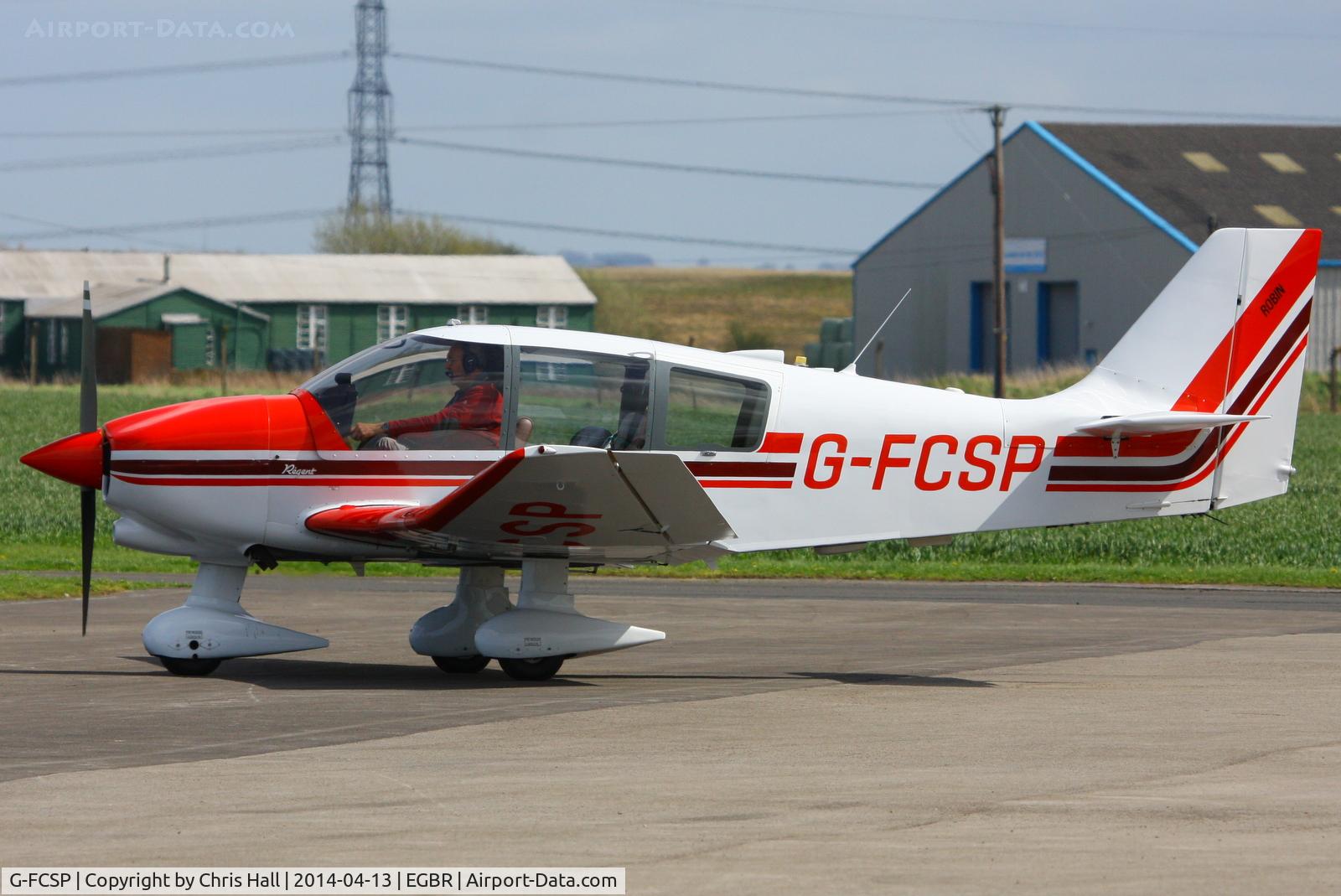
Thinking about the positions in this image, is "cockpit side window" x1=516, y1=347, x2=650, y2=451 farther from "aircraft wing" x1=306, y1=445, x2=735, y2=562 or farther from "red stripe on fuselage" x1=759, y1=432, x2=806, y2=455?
"red stripe on fuselage" x1=759, y1=432, x2=806, y2=455

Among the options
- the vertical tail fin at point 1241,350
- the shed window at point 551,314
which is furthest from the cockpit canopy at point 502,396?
the shed window at point 551,314

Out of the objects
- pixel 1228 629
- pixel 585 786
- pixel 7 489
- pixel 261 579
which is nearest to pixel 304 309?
pixel 7 489

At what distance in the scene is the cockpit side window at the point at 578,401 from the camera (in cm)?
1091

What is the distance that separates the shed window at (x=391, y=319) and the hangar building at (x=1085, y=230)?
23100mm

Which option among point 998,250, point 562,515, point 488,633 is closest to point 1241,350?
point 562,515

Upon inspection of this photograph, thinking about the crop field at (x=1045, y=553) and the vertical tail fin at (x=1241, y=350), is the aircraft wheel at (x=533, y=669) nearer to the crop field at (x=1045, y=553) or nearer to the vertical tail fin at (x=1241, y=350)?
the vertical tail fin at (x=1241, y=350)

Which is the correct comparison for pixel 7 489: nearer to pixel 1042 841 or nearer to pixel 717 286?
pixel 1042 841

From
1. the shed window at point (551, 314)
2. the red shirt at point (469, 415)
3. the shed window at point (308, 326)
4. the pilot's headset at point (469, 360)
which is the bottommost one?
the red shirt at point (469, 415)

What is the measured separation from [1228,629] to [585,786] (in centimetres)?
865

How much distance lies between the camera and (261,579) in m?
18.1

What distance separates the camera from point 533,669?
11.3 meters

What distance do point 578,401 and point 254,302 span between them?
214 ft

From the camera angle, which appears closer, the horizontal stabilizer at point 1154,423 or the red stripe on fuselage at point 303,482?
the red stripe on fuselage at point 303,482

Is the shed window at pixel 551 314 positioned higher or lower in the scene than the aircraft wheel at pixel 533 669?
higher
